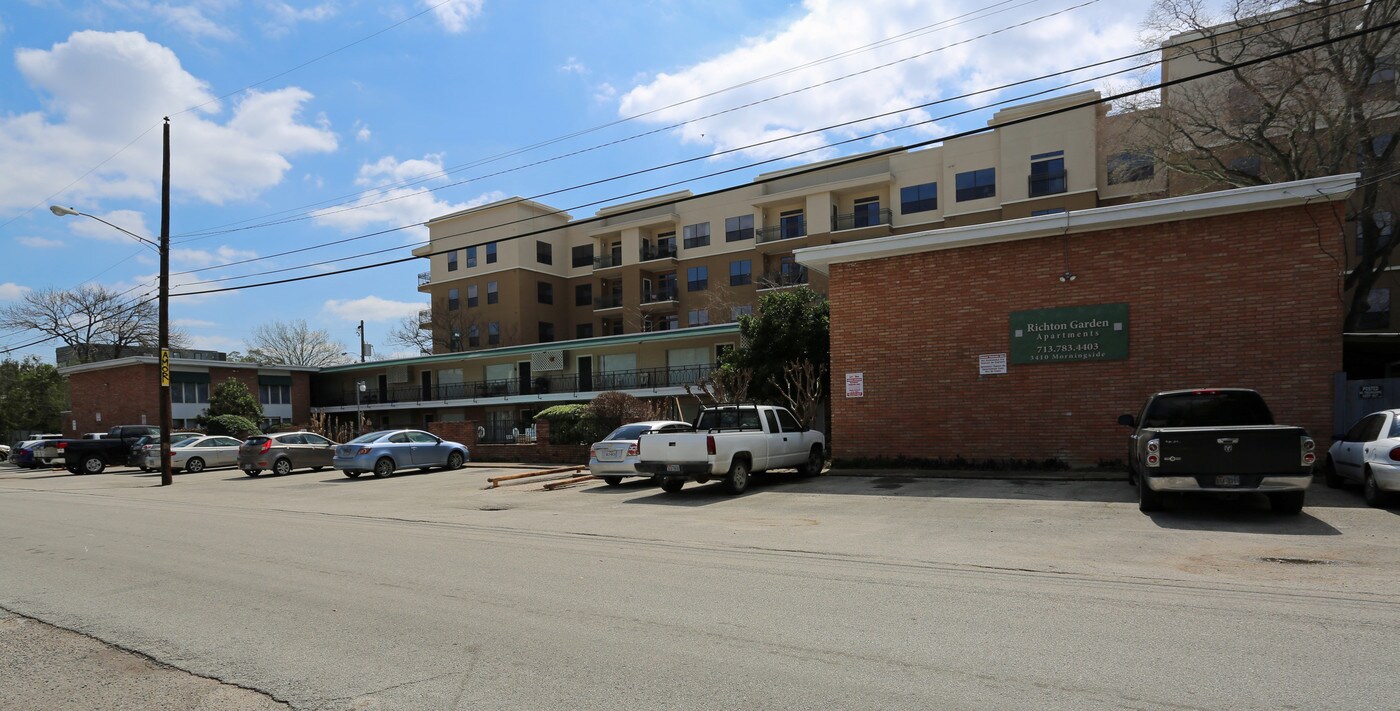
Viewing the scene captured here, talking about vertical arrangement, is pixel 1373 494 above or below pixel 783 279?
below

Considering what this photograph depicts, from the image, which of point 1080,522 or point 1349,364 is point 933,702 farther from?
point 1349,364

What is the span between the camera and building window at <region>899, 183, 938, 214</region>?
50844 millimetres

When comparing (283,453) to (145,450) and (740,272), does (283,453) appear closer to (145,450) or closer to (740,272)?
(145,450)

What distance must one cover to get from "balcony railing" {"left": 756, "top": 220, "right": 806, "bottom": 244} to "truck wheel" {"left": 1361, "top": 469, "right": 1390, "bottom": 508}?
44130 mm

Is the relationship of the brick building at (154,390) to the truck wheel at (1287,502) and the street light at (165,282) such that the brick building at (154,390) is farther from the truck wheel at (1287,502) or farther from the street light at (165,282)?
the truck wheel at (1287,502)

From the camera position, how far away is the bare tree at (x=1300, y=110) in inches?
936

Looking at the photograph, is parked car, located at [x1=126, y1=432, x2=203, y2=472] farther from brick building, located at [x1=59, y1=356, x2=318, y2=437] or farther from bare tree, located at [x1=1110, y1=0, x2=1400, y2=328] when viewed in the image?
bare tree, located at [x1=1110, y1=0, x2=1400, y2=328]

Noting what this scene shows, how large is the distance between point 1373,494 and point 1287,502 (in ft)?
5.08

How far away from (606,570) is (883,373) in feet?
37.9

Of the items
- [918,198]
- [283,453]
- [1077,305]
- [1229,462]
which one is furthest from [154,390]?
[1229,462]

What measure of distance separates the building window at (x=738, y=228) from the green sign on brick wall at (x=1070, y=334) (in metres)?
41.4

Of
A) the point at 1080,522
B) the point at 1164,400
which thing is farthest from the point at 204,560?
the point at 1164,400

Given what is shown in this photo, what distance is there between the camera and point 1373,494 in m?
11.1

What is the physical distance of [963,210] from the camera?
48656 millimetres
